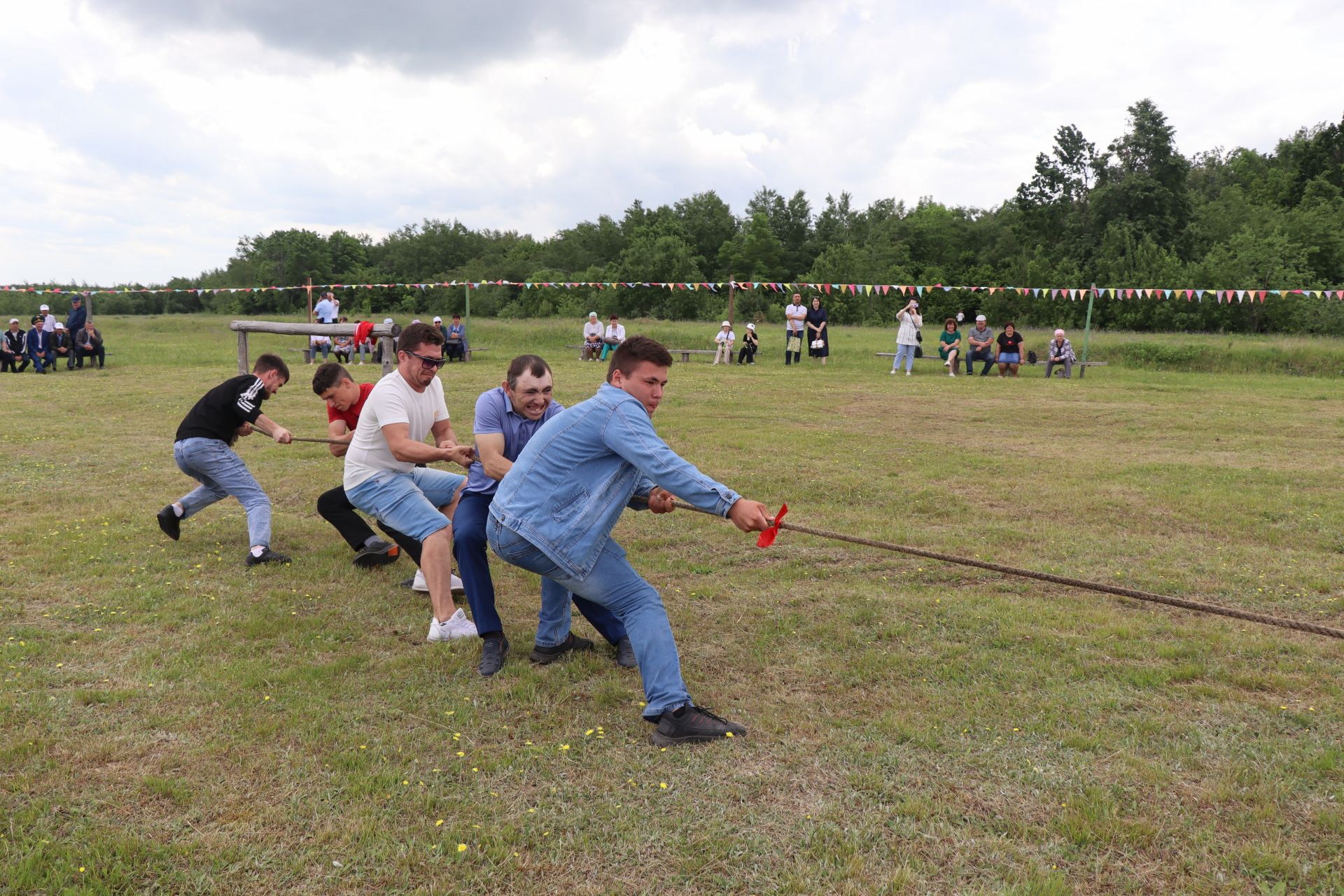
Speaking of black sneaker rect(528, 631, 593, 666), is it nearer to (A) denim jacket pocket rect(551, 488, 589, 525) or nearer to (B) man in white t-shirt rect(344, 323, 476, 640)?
Result: (B) man in white t-shirt rect(344, 323, 476, 640)

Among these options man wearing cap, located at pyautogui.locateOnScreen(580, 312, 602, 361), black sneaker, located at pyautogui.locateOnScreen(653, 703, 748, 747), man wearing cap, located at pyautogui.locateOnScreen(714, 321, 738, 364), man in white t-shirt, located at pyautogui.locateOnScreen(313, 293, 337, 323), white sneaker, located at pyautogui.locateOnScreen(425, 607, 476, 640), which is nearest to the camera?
black sneaker, located at pyautogui.locateOnScreen(653, 703, 748, 747)

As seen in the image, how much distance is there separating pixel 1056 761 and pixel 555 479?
2397mm

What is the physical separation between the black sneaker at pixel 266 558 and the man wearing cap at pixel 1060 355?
54.2ft

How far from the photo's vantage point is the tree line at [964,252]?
41062 mm

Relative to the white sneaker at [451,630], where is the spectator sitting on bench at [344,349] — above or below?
above

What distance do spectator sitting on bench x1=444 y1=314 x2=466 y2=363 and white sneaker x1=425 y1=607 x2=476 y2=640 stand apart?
18043 mm

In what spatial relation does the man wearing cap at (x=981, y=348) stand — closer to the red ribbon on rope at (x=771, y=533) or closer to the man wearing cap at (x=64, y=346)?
the red ribbon on rope at (x=771, y=533)

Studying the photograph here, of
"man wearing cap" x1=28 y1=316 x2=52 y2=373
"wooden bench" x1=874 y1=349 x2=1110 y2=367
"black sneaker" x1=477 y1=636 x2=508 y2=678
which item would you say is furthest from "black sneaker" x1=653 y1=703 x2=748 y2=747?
"man wearing cap" x1=28 y1=316 x2=52 y2=373

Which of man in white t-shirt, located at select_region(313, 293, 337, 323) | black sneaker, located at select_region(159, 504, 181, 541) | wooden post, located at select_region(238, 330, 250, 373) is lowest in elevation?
black sneaker, located at select_region(159, 504, 181, 541)

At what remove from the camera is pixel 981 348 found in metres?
19.8

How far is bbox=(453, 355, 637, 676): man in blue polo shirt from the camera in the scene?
4.68 meters

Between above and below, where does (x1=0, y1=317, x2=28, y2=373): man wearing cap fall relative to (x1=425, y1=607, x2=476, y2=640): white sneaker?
above

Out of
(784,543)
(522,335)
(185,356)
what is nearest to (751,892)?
(784,543)

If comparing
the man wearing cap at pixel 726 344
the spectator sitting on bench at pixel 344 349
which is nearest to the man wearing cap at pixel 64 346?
the spectator sitting on bench at pixel 344 349
